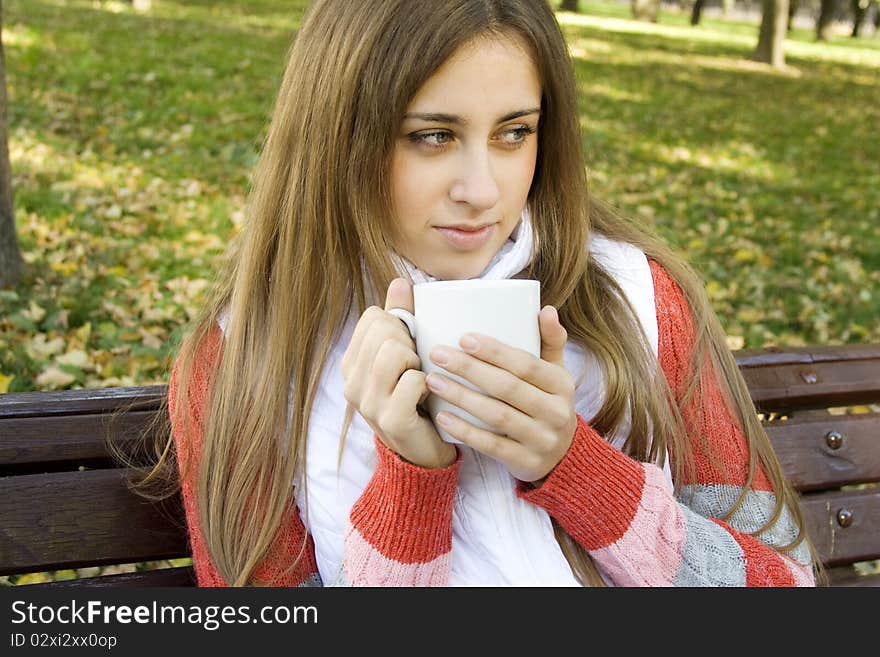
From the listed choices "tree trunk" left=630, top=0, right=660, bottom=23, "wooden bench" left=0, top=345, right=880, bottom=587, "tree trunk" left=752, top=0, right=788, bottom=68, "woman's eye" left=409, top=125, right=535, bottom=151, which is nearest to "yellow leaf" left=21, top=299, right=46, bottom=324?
"wooden bench" left=0, top=345, right=880, bottom=587

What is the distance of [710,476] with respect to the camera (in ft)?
6.03

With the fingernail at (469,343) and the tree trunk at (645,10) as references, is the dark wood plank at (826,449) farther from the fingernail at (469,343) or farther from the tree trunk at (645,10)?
the tree trunk at (645,10)

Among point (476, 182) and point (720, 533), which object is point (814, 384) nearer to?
point (720, 533)

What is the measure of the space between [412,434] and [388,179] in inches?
18.0

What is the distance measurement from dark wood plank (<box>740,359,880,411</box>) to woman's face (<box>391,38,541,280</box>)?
839 millimetres

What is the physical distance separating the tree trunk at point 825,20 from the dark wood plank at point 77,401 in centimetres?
2748

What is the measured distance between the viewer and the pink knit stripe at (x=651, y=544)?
1.61 m

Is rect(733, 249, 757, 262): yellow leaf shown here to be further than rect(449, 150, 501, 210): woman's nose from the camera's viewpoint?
Yes

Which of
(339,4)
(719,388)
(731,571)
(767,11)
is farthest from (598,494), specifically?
(767,11)

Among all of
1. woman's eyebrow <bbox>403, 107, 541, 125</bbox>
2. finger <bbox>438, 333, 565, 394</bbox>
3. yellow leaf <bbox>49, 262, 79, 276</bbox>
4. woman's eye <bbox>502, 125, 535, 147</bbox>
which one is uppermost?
woman's eyebrow <bbox>403, 107, 541, 125</bbox>

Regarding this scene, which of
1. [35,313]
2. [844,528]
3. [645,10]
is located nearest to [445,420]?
[844,528]

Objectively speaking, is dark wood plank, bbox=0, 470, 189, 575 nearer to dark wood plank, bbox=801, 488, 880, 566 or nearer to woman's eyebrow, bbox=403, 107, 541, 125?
woman's eyebrow, bbox=403, 107, 541, 125

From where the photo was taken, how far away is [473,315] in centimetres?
134

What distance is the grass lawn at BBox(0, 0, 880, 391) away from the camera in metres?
3.98
